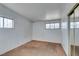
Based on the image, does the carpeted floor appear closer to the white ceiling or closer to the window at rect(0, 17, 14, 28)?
the window at rect(0, 17, 14, 28)

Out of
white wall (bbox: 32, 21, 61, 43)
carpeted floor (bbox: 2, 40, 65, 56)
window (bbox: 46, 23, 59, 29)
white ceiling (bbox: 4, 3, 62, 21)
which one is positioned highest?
white ceiling (bbox: 4, 3, 62, 21)

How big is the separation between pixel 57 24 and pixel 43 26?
149 centimetres

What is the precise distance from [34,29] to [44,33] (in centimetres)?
131

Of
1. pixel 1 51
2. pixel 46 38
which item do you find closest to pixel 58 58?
pixel 1 51

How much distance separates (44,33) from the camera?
352 inches

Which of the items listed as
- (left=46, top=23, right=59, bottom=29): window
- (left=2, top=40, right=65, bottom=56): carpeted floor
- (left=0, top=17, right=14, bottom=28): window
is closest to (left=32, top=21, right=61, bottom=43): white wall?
(left=46, top=23, right=59, bottom=29): window

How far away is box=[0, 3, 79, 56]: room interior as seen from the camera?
4.11m

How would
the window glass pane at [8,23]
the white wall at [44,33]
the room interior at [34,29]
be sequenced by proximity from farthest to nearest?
the white wall at [44,33], the window glass pane at [8,23], the room interior at [34,29]

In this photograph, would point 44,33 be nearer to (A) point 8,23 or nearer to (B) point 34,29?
(B) point 34,29

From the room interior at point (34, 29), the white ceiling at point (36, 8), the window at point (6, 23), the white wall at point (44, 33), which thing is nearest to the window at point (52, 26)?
the room interior at point (34, 29)

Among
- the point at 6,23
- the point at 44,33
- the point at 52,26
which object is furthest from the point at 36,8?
the point at 44,33

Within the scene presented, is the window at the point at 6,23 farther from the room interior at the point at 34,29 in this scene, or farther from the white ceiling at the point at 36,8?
the white ceiling at the point at 36,8

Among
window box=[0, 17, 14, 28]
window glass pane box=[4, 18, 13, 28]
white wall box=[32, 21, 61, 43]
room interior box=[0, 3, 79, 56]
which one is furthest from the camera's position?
white wall box=[32, 21, 61, 43]

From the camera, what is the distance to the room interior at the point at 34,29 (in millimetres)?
4105
